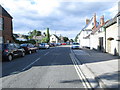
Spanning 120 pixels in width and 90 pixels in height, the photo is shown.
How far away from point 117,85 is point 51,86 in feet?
8.63

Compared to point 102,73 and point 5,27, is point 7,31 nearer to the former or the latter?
point 5,27

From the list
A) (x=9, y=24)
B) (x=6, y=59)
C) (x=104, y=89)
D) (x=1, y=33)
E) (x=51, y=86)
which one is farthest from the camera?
(x=9, y=24)

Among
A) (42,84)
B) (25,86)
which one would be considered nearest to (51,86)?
(42,84)

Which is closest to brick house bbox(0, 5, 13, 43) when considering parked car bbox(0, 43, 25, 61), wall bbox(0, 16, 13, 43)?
wall bbox(0, 16, 13, 43)

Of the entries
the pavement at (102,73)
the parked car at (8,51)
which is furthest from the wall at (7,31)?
the pavement at (102,73)

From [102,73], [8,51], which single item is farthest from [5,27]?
[102,73]

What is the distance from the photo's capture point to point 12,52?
12.5 meters

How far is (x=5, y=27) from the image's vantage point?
24.6m

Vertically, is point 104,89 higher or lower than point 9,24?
lower

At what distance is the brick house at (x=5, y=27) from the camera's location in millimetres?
23558

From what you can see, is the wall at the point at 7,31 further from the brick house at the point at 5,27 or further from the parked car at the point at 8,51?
the parked car at the point at 8,51

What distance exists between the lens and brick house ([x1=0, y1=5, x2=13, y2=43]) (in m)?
23.6

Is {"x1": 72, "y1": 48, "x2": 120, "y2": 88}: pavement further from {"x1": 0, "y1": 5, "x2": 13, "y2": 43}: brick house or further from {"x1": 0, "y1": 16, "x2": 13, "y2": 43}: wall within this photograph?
{"x1": 0, "y1": 16, "x2": 13, "y2": 43}: wall

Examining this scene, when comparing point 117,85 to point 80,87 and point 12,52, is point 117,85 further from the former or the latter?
point 12,52
